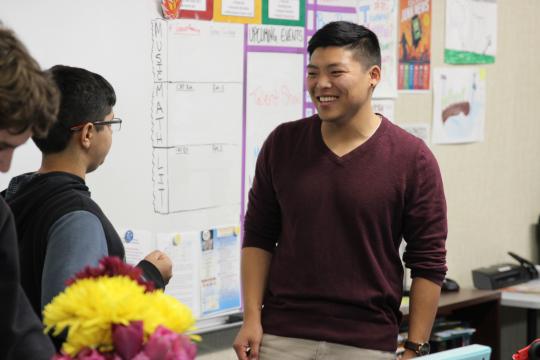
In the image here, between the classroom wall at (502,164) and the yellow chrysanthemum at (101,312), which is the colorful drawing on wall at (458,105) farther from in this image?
the yellow chrysanthemum at (101,312)

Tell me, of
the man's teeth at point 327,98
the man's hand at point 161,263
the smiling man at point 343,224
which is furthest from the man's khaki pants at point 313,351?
the man's teeth at point 327,98

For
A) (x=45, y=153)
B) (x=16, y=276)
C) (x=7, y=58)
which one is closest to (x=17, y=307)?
(x=16, y=276)

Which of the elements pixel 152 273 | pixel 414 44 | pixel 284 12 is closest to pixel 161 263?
pixel 152 273

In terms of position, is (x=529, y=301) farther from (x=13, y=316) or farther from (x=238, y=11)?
(x=13, y=316)

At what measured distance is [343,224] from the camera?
2094 millimetres

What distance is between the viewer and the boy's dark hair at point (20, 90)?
1.14m

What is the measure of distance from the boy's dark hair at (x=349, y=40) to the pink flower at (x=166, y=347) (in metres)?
1.29

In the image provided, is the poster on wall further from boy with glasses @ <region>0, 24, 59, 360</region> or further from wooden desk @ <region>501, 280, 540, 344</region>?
boy with glasses @ <region>0, 24, 59, 360</region>

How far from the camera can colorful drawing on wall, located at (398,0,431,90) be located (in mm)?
3506

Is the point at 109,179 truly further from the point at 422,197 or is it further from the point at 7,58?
the point at 7,58

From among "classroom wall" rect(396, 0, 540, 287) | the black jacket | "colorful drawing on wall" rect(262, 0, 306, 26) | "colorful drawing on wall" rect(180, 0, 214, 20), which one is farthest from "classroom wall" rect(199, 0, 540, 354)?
the black jacket

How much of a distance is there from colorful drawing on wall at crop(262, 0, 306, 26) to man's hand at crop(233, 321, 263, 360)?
1194mm

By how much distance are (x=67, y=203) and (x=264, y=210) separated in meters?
0.70

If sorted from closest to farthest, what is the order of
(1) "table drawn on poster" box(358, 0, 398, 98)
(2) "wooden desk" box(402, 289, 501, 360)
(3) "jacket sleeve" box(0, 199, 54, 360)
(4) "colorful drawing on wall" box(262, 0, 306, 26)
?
(3) "jacket sleeve" box(0, 199, 54, 360)
(4) "colorful drawing on wall" box(262, 0, 306, 26)
(1) "table drawn on poster" box(358, 0, 398, 98)
(2) "wooden desk" box(402, 289, 501, 360)
